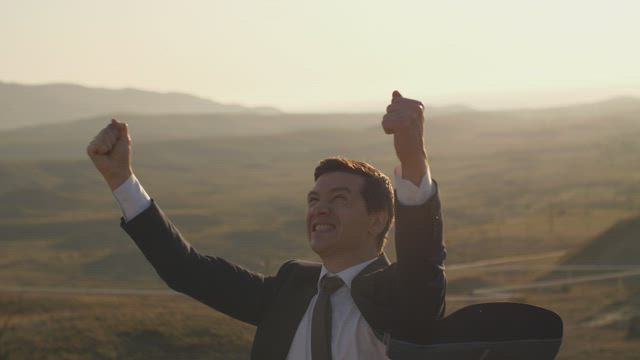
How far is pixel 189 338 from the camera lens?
15.8m

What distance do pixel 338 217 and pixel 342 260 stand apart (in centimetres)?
14

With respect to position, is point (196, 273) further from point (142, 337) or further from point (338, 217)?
point (142, 337)

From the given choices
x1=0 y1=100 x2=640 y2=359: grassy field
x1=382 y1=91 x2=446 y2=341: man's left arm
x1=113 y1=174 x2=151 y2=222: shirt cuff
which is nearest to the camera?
x1=382 y1=91 x2=446 y2=341: man's left arm

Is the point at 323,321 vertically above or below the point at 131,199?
below

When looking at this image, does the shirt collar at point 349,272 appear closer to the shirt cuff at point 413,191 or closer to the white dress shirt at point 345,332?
the white dress shirt at point 345,332

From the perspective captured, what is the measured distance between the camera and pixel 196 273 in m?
4.20

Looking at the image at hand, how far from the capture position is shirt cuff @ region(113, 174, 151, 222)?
4.16 meters

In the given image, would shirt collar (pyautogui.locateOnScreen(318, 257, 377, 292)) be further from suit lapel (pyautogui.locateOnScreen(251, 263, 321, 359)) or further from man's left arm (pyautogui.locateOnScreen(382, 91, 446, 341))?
man's left arm (pyautogui.locateOnScreen(382, 91, 446, 341))

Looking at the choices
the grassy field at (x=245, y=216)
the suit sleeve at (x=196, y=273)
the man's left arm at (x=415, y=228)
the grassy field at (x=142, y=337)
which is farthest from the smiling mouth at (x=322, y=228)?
the grassy field at (x=245, y=216)

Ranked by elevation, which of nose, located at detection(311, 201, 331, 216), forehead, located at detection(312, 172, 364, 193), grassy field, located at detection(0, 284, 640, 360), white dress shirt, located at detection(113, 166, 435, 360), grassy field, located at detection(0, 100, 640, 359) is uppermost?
forehead, located at detection(312, 172, 364, 193)

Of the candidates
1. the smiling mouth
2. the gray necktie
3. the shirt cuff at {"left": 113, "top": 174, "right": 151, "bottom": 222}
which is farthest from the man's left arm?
the shirt cuff at {"left": 113, "top": 174, "right": 151, "bottom": 222}

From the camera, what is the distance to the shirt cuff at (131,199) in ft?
13.6

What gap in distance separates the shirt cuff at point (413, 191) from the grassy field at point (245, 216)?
38.3 feet

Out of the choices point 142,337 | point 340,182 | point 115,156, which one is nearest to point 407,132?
point 340,182
